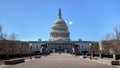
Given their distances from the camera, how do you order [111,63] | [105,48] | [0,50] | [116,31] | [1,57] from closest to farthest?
[111,63] < [1,57] < [0,50] < [116,31] < [105,48]

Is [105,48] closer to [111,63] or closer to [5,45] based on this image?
[5,45]

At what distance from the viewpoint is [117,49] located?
83875mm

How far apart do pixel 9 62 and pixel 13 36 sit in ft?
268

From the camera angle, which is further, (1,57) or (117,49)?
(117,49)

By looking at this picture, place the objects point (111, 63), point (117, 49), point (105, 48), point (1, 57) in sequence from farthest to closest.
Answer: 1. point (105, 48)
2. point (117, 49)
3. point (1, 57)
4. point (111, 63)

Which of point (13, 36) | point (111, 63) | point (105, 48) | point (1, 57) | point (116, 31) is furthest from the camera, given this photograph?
point (13, 36)

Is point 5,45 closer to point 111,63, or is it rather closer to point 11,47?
point 11,47

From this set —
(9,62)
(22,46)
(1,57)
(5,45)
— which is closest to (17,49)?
(22,46)

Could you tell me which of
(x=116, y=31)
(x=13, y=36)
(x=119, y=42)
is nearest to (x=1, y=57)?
(x=119, y=42)

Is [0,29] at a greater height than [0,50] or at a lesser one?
greater

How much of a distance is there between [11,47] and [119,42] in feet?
99.0

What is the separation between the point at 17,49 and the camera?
344 ft

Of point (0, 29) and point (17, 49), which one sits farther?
point (17, 49)

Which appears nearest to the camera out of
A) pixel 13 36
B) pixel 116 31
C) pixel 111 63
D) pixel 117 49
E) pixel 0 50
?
pixel 111 63
